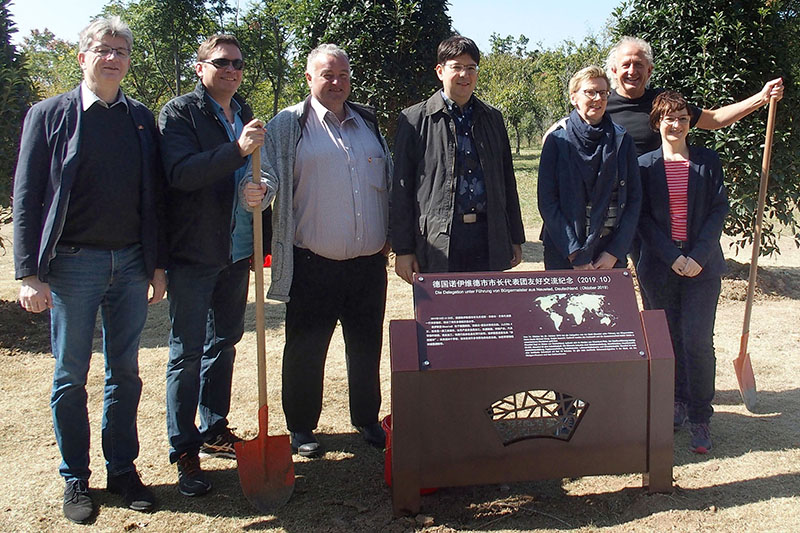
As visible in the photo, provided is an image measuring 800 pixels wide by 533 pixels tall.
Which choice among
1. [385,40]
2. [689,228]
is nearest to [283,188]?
[689,228]

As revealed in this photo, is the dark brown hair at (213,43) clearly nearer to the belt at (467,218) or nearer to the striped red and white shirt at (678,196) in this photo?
the belt at (467,218)

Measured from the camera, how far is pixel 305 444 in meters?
3.92

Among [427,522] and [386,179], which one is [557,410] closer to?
[427,522]

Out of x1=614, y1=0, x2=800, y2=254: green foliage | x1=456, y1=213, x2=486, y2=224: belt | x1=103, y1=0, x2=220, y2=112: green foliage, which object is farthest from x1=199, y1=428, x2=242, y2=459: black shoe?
x1=103, y1=0, x2=220, y2=112: green foliage

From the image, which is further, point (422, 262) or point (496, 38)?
point (496, 38)

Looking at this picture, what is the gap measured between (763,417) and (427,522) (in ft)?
8.40

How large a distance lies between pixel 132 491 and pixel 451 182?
85.6 inches

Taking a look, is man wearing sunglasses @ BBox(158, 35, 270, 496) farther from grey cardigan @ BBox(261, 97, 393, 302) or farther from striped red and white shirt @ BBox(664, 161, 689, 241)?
striped red and white shirt @ BBox(664, 161, 689, 241)

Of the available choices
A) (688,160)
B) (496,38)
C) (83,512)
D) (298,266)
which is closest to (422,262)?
(298,266)

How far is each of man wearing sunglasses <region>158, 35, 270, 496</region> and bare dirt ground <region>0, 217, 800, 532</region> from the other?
Result: 13.1 inches

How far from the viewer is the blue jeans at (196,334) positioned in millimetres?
3371

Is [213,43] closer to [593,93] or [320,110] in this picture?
[320,110]

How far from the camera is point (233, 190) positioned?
3.46 metres

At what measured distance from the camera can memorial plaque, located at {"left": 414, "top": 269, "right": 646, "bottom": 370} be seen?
10.2ft
